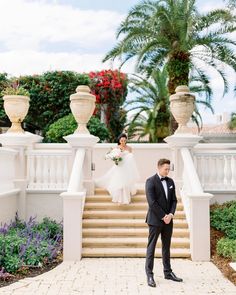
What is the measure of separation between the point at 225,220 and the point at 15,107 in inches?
221

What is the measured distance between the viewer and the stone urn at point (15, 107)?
11.0 metres

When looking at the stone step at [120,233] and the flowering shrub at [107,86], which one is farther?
the flowering shrub at [107,86]

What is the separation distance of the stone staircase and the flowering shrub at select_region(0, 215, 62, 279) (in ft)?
2.25

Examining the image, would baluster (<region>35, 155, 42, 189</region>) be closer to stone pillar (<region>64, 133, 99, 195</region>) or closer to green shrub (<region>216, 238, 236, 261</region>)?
stone pillar (<region>64, 133, 99, 195</region>)

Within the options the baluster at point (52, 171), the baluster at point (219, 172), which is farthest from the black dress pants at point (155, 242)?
the baluster at point (52, 171)

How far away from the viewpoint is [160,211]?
22.2 ft

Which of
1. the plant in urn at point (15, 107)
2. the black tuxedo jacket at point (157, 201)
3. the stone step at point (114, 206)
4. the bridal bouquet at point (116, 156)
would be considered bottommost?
the stone step at point (114, 206)

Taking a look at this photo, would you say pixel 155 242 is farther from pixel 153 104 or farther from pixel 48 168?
pixel 153 104

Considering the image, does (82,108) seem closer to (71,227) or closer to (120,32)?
(71,227)

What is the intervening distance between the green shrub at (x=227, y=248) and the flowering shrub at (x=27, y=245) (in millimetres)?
3050

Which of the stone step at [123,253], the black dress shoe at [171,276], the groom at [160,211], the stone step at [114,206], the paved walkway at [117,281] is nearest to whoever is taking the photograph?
the paved walkway at [117,281]

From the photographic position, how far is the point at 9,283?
22.2 ft

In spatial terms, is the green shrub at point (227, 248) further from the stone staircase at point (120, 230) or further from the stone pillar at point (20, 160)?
the stone pillar at point (20, 160)

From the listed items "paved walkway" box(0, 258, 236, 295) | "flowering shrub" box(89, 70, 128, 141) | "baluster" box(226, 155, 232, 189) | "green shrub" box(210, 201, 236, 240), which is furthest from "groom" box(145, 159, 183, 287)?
"flowering shrub" box(89, 70, 128, 141)
